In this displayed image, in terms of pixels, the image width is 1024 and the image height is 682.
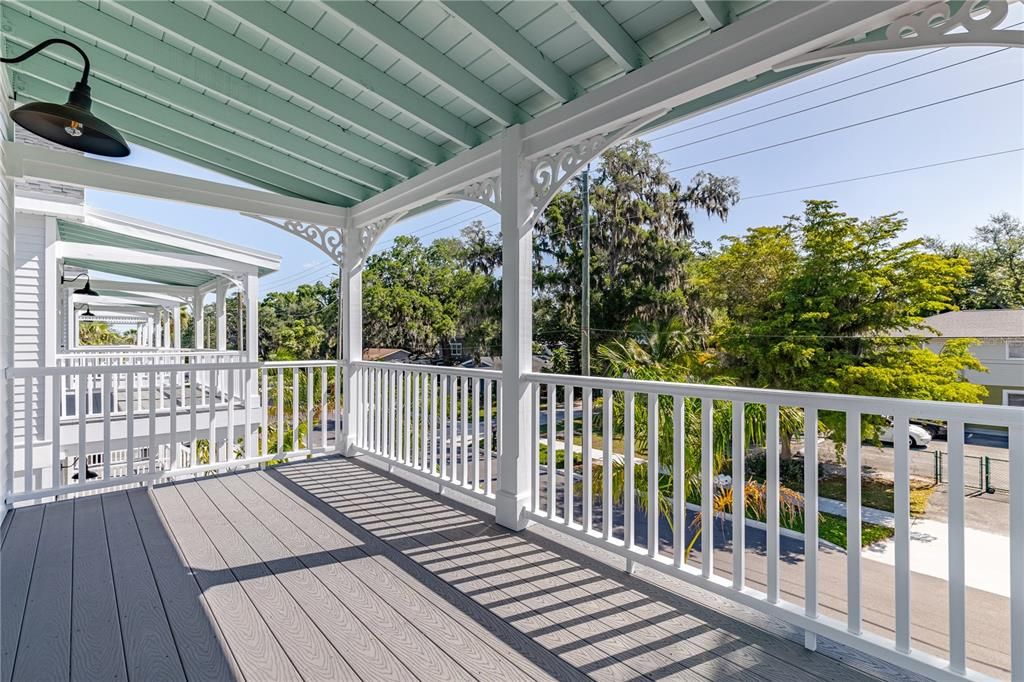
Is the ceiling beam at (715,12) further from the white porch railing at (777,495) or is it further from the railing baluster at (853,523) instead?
the railing baluster at (853,523)

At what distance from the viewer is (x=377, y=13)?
8.41ft

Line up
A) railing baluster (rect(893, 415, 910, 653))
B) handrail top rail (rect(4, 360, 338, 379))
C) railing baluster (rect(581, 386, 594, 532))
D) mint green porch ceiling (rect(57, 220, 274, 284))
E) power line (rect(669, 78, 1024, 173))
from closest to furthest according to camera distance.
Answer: railing baluster (rect(893, 415, 910, 653))
railing baluster (rect(581, 386, 594, 532))
handrail top rail (rect(4, 360, 338, 379))
power line (rect(669, 78, 1024, 173))
mint green porch ceiling (rect(57, 220, 274, 284))

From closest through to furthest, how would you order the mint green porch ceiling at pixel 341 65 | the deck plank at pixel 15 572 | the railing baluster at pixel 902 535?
the railing baluster at pixel 902 535 → the deck plank at pixel 15 572 → the mint green porch ceiling at pixel 341 65

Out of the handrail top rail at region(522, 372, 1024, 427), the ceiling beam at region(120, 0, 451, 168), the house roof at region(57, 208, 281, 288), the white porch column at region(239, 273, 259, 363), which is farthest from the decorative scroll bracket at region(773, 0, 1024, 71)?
the white porch column at region(239, 273, 259, 363)

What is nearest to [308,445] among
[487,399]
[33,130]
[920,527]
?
[487,399]

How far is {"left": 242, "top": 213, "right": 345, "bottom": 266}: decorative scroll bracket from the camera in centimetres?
471

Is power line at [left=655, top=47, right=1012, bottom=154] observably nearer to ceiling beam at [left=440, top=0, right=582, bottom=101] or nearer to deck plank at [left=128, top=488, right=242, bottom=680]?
ceiling beam at [left=440, top=0, right=582, bottom=101]

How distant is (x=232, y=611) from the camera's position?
2131mm

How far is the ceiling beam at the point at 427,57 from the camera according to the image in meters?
2.51

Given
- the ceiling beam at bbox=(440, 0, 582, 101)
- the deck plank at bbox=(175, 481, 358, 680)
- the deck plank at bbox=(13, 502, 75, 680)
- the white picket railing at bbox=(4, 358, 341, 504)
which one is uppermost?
the ceiling beam at bbox=(440, 0, 582, 101)

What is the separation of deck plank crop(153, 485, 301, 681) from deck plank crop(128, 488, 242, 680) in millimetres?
29

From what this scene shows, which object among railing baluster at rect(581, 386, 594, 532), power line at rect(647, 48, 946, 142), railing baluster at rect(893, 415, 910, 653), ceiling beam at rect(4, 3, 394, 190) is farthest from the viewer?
power line at rect(647, 48, 946, 142)

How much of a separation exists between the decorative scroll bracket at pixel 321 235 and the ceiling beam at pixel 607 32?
10.8ft

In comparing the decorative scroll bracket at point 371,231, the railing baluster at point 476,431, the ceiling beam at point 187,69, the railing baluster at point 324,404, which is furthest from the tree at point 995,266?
the railing baluster at point 324,404
